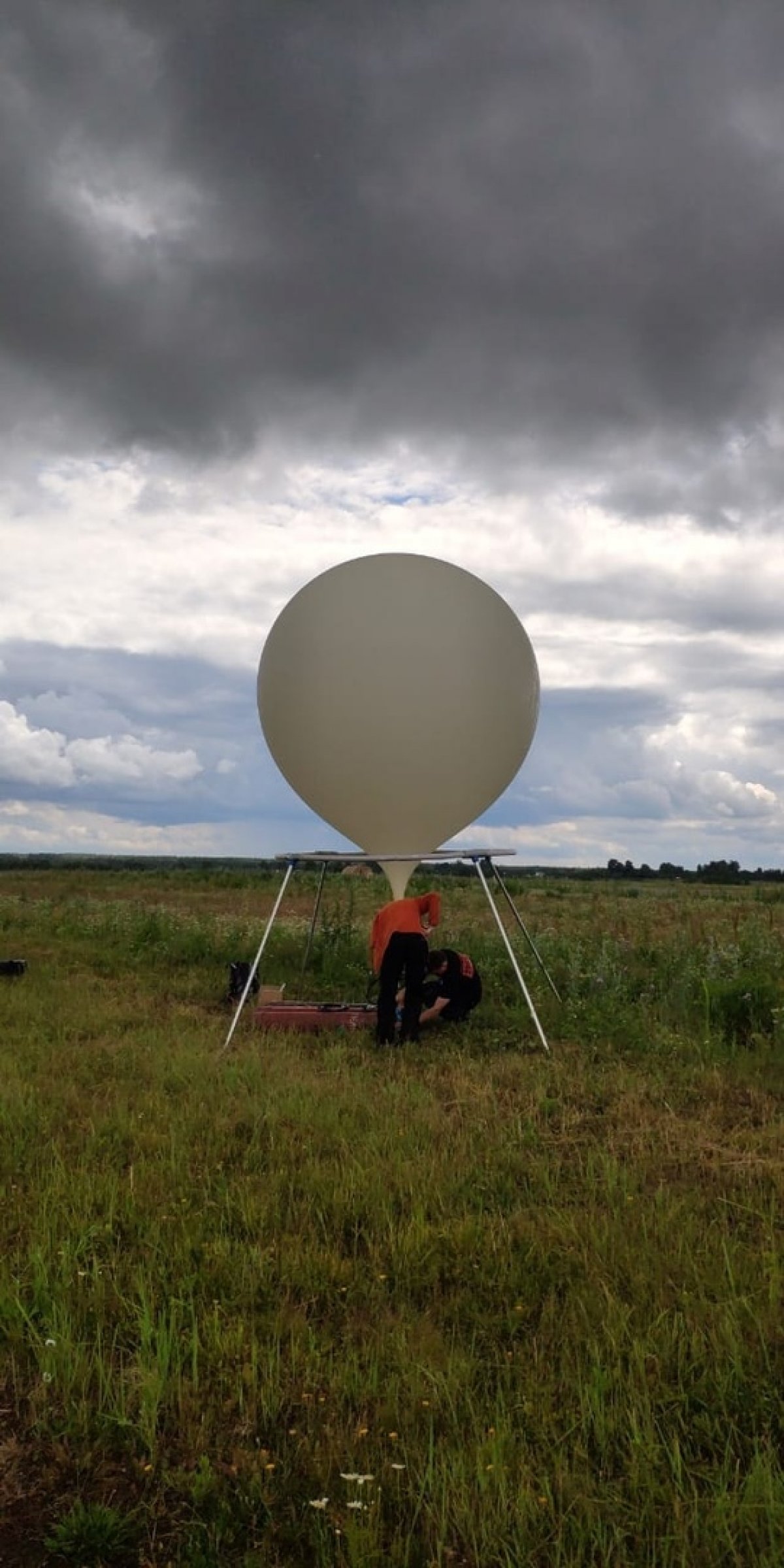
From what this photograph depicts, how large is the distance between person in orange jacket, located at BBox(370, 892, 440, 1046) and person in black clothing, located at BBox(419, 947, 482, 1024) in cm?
60

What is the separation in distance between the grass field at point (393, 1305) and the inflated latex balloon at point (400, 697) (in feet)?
6.19

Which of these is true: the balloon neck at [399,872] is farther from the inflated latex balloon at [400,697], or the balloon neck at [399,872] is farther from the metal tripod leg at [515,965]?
the metal tripod leg at [515,965]

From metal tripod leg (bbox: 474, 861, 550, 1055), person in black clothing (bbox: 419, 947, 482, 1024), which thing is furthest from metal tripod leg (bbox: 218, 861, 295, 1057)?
metal tripod leg (bbox: 474, 861, 550, 1055)

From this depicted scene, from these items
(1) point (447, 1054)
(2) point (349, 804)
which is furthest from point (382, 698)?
(1) point (447, 1054)

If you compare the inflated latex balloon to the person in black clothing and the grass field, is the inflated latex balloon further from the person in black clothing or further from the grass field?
the grass field

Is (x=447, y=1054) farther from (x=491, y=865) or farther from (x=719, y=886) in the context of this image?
(x=719, y=886)

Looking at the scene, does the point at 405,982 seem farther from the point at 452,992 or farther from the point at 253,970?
the point at 253,970

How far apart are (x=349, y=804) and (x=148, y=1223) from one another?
172 inches

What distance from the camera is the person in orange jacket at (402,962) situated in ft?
25.9

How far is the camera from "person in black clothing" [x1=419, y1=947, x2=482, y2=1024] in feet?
28.4

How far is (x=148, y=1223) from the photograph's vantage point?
4.19 metres

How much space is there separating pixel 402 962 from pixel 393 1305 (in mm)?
4394

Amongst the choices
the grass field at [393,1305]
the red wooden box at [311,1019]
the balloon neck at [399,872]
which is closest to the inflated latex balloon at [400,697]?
the balloon neck at [399,872]

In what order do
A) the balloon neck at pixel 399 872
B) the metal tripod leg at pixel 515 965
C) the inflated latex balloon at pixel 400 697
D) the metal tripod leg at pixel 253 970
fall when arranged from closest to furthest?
the metal tripod leg at pixel 515 965 < the metal tripod leg at pixel 253 970 < the inflated latex balloon at pixel 400 697 < the balloon neck at pixel 399 872
